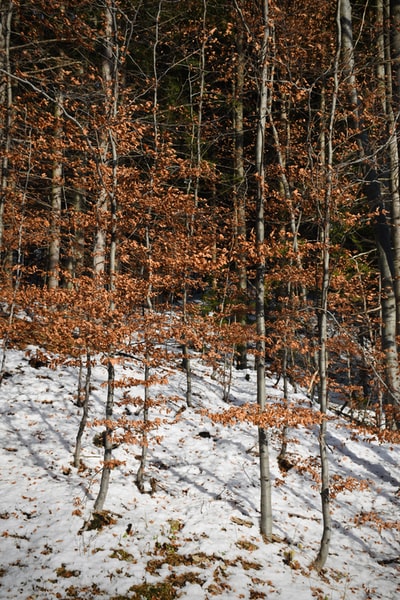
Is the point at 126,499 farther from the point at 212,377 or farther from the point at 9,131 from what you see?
the point at 9,131

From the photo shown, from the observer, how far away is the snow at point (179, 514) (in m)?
6.03

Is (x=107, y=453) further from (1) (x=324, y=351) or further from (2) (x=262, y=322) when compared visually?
(1) (x=324, y=351)

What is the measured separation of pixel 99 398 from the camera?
39.6 feet

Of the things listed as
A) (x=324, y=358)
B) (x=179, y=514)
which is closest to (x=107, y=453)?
(x=179, y=514)

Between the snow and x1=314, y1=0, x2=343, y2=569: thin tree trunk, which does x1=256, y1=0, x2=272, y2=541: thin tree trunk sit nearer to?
the snow

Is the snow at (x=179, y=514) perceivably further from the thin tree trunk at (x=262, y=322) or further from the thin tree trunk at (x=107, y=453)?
the thin tree trunk at (x=262, y=322)

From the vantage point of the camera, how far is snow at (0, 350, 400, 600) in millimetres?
6027

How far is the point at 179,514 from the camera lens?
8148 millimetres

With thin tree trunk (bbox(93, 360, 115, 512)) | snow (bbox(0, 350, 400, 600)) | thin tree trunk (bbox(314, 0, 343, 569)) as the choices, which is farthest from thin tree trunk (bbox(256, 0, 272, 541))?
thin tree trunk (bbox(93, 360, 115, 512))

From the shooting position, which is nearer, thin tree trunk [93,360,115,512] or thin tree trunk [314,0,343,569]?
thin tree trunk [314,0,343,569]

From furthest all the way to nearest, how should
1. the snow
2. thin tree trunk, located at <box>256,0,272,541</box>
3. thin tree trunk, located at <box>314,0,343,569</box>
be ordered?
thin tree trunk, located at <box>256,0,272,541</box> < thin tree trunk, located at <box>314,0,343,569</box> < the snow

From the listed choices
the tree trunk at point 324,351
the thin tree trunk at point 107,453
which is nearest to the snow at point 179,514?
the thin tree trunk at point 107,453

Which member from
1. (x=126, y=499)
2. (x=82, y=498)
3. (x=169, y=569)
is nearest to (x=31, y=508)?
(x=82, y=498)

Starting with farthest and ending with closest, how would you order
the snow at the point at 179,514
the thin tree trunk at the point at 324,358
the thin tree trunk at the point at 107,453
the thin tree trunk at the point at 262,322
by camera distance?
the thin tree trunk at the point at 262,322 → the thin tree trunk at the point at 107,453 → the thin tree trunk at the point at 324,358 → the snow at the point at 179,514
